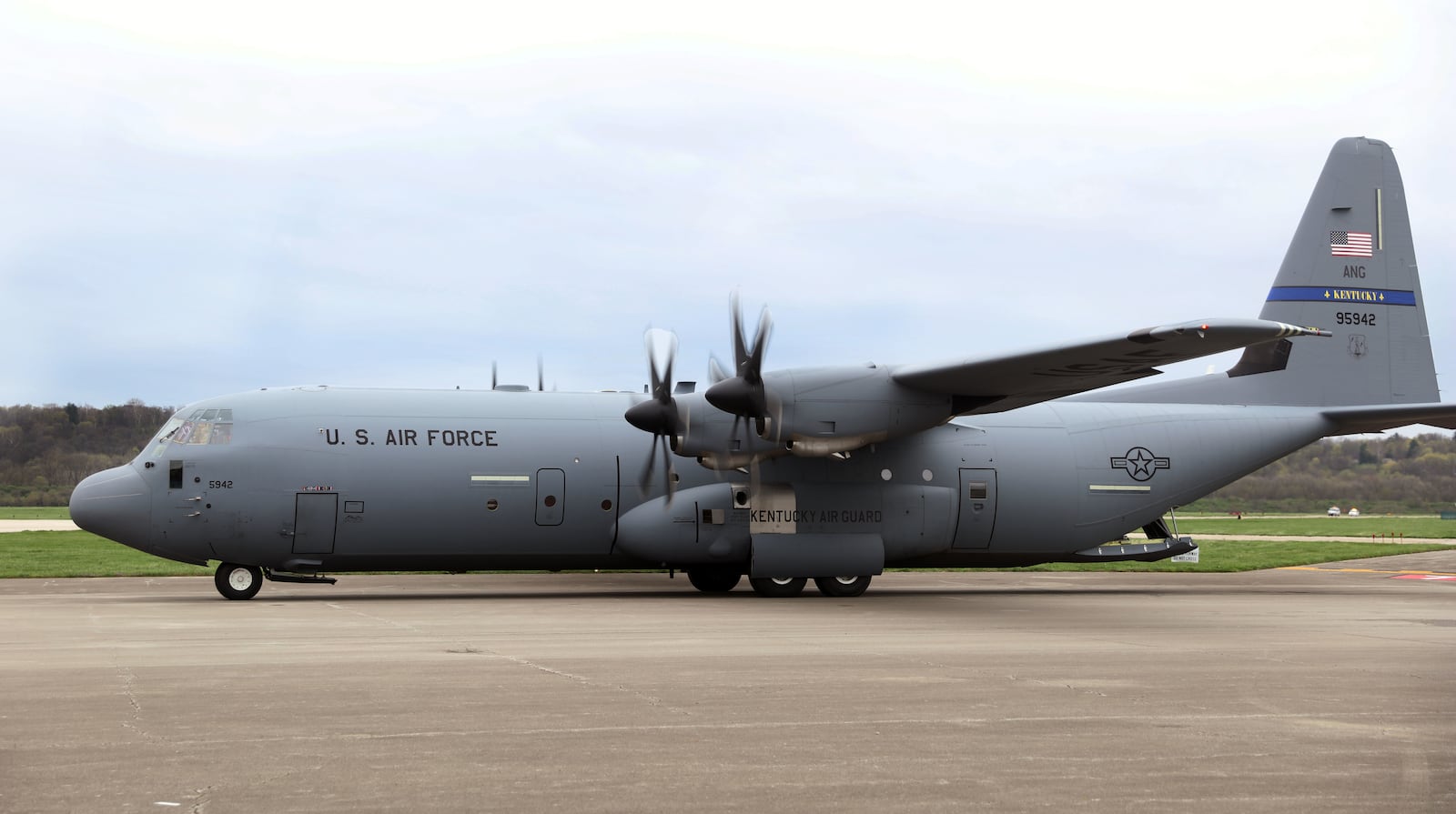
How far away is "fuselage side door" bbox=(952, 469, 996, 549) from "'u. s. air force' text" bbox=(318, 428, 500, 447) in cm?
833

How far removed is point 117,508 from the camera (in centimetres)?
2030

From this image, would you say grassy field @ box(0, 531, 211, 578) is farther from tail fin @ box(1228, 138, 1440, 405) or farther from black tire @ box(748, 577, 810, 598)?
tail fin @ box(1228, 138, 1440, 405)

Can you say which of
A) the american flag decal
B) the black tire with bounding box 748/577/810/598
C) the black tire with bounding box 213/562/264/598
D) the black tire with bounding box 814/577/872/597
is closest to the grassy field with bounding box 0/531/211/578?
the black tire with bounding box 213/562/264/598

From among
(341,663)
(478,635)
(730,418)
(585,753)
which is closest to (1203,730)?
(585,753)

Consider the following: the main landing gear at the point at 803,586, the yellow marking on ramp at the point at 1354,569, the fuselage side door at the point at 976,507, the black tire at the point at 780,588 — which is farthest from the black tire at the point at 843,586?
the yellow marking on ramp at the point at 1354,569

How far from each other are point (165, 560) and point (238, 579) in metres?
14.3

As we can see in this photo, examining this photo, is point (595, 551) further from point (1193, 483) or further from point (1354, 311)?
point (1354, 311)

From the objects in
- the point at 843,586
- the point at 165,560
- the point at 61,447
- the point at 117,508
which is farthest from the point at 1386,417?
the point at 61,447

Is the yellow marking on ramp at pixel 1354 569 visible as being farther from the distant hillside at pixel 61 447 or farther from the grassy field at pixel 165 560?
the distant hillside at pixel 61 447

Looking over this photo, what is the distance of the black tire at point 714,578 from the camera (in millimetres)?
23359

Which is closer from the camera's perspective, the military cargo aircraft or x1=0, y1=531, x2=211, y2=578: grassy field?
the military cargo aircraft

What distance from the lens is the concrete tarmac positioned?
6.59 metres

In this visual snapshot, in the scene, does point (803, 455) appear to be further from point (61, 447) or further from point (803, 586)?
point (61, 447)

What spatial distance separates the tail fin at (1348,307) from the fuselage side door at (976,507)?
500 centimetres
